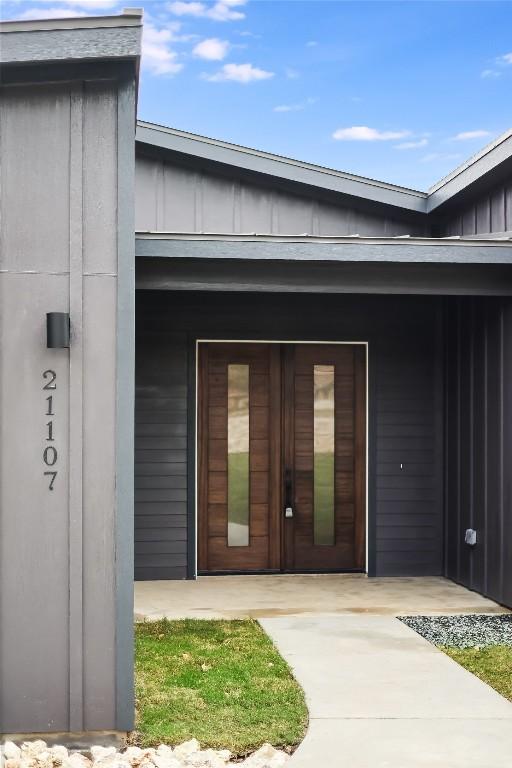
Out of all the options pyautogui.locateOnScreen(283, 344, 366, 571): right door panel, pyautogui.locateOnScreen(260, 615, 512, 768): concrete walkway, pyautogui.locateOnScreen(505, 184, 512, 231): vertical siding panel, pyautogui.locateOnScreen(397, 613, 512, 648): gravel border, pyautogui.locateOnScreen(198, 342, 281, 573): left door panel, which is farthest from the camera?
pyautogui.locateOnScreen(283, 344, 366, 571): right door panel

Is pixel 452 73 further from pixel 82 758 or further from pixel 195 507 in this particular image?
pixel 82 758

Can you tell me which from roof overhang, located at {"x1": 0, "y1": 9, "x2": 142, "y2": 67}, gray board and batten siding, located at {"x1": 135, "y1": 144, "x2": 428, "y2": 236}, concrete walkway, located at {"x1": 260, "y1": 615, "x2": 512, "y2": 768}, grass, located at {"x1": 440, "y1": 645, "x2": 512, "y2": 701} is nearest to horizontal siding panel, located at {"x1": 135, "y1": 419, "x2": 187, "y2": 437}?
gray board and batten siding, located at {"x1": 135, "y1": 144, "x2": 428, "y2": 236}

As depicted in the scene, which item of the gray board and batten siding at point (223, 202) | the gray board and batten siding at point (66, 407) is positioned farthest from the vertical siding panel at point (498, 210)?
the gray board and batten siding at point (66, 407)

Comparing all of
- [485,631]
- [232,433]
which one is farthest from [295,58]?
[485,631]

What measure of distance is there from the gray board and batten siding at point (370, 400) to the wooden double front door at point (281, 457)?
142 millimetres

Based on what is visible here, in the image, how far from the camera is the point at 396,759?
407cm

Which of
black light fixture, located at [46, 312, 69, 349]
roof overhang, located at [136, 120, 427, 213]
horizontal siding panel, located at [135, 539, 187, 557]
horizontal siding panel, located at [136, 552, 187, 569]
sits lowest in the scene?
horizontal siding panel, located at [136, 552, 187, 569]

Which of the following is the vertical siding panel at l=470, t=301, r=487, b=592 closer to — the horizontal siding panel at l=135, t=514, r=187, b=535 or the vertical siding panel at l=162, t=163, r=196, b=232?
the horizontal siding panel at l=135, t=514, r=187, b=535

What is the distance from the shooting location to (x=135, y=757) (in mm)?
4059

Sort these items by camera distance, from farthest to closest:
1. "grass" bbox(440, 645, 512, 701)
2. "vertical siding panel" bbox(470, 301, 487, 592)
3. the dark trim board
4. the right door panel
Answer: the right door panel → "vertical siding panel" bbox(470, 301, 487, 592) → the dark trim board → "grass" bbox(440, 645, 512, 701)

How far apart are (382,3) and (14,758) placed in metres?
29.0

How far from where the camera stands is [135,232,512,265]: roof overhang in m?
6.00

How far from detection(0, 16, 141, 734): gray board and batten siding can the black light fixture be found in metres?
0.07

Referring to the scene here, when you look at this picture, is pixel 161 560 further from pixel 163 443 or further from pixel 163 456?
pixel 163 443
